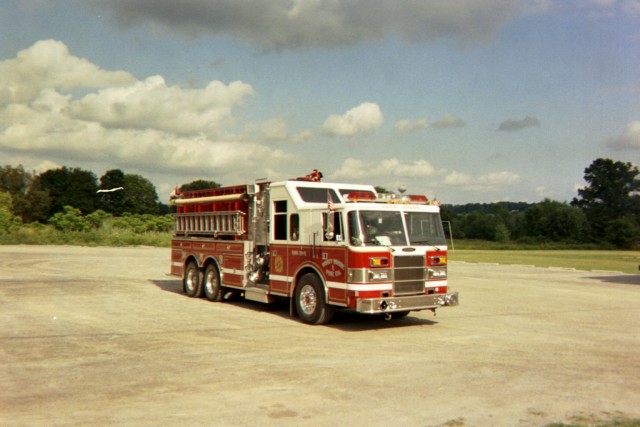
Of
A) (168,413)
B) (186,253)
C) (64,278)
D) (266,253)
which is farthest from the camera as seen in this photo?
(64,278)

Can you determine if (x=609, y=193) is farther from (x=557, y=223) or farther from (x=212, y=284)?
(x=212, y=284)

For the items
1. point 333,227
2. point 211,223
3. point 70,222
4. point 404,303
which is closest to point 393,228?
point 333,227

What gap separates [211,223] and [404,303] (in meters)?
7.16

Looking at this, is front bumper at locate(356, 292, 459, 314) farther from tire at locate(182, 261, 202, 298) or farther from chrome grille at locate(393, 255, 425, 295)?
tire at locate(182, 261, 202, 298)

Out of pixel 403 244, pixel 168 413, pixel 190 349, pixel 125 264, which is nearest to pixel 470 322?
pixel 403 244

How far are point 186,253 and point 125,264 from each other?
46.9 feet

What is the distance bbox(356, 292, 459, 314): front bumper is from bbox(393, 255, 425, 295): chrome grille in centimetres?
17

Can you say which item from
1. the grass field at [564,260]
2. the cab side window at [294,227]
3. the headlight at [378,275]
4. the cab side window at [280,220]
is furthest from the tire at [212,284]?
the grass field at [564,260]

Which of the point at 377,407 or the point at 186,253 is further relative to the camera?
the point at 186,253

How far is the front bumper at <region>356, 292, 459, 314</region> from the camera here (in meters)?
12.2

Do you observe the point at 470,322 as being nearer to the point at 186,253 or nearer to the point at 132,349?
the point at 132,349

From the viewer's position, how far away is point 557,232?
116562 mm

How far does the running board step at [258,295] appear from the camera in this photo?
15.0 m

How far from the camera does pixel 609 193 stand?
111 metres
